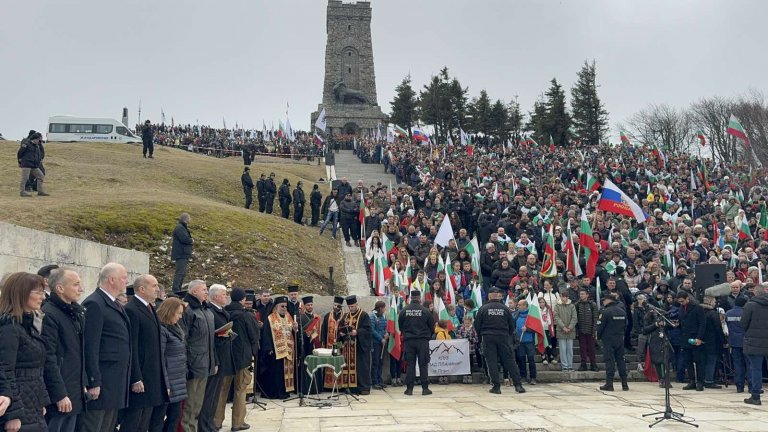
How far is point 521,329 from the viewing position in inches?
532

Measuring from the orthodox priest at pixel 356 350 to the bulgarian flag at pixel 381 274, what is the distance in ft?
14.5

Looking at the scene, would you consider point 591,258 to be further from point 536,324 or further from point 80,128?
point 80,128

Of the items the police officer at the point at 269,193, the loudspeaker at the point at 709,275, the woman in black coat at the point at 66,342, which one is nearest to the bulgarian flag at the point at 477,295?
the loudspeaker at the point at 709,275

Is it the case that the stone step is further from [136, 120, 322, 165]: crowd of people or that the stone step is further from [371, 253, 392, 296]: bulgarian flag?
[136, 120, 322, 165]: crowd of people

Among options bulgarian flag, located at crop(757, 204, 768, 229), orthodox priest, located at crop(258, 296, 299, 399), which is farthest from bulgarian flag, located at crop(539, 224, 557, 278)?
bulgarian flag, located at crop(757, 204, 768, 229)

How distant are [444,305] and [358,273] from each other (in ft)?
20.2

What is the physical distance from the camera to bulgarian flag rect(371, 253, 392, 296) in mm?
17125

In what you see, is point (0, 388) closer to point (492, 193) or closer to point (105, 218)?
point (105, 218)

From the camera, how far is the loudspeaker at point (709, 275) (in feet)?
43.0

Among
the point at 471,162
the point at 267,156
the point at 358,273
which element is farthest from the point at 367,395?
the point at 267,156

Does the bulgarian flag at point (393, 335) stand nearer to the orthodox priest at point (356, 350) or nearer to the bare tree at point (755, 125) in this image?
the orthodox priest at point (356, 350)

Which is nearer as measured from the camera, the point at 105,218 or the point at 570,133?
the point at 105,218

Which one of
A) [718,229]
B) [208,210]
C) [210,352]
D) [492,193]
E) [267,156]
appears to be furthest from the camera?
[267,156]

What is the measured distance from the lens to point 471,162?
34938 mm
